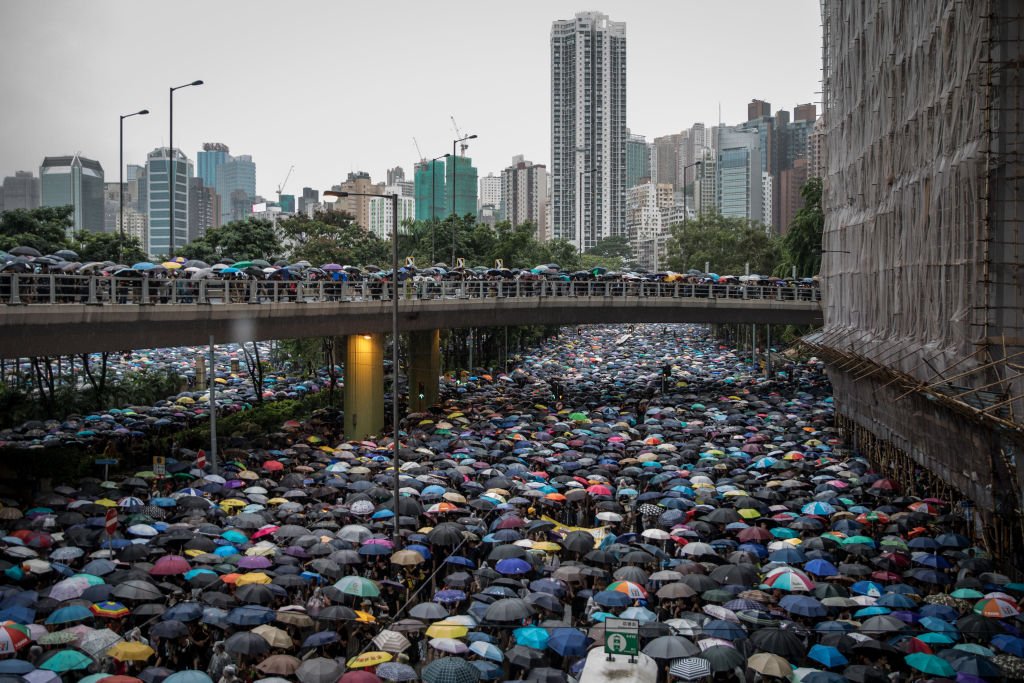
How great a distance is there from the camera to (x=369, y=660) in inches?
596

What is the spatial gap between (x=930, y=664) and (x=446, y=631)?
23.0 ft

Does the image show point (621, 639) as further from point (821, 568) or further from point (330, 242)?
point (330, 242)

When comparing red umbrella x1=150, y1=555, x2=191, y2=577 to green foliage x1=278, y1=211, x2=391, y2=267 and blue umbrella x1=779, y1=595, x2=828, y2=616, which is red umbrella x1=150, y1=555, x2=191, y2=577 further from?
green foliage x1=278, y1=211, x2=391, y2=267

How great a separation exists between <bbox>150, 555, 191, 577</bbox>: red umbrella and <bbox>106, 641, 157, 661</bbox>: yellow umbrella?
3835 mm

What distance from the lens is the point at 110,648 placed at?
598 inches

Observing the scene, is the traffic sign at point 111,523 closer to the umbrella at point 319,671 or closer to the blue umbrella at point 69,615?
the blue umbrella at point 69,615

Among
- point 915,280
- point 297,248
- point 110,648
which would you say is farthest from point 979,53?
point 297,248

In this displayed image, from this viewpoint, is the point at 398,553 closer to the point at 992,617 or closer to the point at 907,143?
the point at 992,617

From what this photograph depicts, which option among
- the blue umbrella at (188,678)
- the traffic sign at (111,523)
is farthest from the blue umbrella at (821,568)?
the traffic sign at (111,523)

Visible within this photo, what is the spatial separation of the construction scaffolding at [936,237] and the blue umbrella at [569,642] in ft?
26.7

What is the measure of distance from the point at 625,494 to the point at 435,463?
631cm

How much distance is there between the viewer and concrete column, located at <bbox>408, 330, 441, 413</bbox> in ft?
161

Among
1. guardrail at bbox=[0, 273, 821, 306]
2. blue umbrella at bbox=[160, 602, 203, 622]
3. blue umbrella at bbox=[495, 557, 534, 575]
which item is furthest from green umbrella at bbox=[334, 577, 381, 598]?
guardrail at bbox=[0, 273, 821, 306]

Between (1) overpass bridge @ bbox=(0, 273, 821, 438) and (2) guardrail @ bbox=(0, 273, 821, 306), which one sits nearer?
(1) overpass bridge @ bbox=(0, 273, 821, 438)
